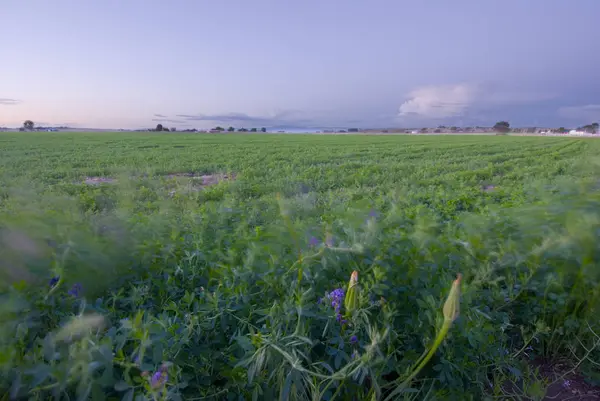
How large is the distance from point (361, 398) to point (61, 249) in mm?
1407

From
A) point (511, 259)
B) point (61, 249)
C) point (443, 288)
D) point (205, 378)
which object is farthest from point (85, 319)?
point (511, 259)

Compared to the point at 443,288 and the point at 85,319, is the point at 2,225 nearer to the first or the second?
the point at 85,319

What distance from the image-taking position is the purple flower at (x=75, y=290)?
1.60 meters

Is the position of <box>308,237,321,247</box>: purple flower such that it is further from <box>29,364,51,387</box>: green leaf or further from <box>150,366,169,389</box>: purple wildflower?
<box>29,364,51,387</box>: green leaf

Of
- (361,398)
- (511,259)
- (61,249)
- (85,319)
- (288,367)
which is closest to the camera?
(85,319)

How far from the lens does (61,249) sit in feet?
5.59

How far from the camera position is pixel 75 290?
1.63m

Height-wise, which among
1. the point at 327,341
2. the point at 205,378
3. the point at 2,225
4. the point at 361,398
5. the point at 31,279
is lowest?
the point at 361,398

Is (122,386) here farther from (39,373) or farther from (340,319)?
(340,319)

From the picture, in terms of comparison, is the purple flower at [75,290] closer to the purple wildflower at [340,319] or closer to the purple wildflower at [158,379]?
the purple wildflower at [158,379]

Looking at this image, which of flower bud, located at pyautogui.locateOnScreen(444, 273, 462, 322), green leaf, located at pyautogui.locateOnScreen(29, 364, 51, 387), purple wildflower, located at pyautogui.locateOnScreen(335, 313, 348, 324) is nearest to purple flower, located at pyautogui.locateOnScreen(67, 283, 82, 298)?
green leaf, located at pyautogui.locateOnScreen(29, 364, 51, 387)

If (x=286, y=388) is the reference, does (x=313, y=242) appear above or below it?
above

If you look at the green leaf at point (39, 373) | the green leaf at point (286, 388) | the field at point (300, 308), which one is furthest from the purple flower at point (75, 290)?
the green leaf at point (286, 388)

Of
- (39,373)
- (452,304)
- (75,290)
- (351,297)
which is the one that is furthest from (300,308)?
(75,290)
